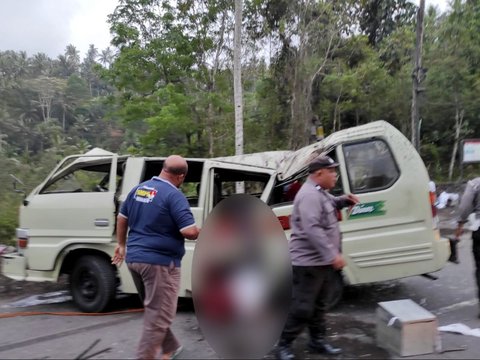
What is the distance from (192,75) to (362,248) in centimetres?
1165

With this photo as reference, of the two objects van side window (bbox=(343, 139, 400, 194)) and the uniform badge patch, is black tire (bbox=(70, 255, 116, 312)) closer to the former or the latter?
the uniform badge patch

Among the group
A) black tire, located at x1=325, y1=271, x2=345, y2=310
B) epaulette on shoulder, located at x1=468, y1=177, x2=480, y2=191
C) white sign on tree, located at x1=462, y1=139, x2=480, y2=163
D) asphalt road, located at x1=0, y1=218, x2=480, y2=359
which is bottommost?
asphalt road, located at x1=0, y1=218, x2=480, y2=359

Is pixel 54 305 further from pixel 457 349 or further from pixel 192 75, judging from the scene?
pixel 192 75

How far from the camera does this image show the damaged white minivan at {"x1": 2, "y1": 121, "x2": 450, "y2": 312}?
505 cm

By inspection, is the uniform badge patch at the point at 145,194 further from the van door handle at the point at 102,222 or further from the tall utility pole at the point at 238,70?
the tall utility pole at the point at 238,70

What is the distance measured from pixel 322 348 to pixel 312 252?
92 cm

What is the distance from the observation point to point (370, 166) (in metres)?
5.16

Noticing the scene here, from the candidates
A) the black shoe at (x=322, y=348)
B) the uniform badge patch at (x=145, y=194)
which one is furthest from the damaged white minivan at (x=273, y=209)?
the uniform badge patch at (x=145, y=194)

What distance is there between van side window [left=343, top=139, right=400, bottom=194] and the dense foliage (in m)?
6.62

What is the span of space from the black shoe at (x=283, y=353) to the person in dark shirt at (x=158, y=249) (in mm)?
1006

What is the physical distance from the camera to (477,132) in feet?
74.2

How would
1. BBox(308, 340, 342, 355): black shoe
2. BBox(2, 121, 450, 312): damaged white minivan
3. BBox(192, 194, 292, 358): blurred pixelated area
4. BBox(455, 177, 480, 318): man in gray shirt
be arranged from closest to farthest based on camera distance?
BBox(192, 194, 292, 358): blurred pixelated area → BBox(308, 340, 342, 355): black shoe → BBox(2, 121, 450, 312): damaged white minivan → BBox(455, 177, 480, 318): man in gray shirt

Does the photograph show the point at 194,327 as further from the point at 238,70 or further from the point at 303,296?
the point at 238,70

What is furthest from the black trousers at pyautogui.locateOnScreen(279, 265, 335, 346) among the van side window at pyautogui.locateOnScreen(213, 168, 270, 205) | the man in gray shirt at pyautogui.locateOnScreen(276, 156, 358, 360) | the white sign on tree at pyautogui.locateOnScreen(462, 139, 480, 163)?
the white sign on tree at pyautogui.locateOnScreen(462, 139, 480, 163)
